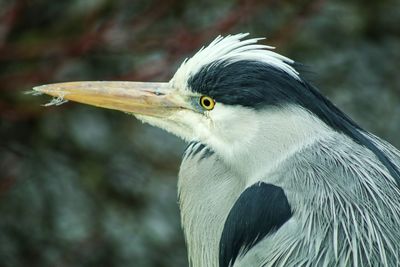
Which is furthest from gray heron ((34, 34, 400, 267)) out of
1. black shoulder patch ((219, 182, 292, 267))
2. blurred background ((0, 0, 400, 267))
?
blurred background ((0, 0, 400, 267))

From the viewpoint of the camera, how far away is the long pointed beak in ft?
9.58

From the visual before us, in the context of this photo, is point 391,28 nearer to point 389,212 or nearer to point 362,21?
point 362,21

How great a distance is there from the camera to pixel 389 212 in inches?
101

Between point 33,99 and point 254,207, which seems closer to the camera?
point 254,207

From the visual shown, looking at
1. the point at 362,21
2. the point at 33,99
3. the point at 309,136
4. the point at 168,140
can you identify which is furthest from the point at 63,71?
the point at 309,136

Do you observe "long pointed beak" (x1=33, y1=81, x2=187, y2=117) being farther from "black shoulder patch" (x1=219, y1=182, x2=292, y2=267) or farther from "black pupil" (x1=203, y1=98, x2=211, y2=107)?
"black shoulder patch" (x1=219, y1=182, x2=292, y2=267)

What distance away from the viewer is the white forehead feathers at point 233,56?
276cm

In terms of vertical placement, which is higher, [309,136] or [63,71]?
[63,71]

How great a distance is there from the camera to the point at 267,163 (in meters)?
2.72

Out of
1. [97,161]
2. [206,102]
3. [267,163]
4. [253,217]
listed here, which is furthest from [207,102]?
[97,161]

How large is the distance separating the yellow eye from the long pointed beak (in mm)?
77

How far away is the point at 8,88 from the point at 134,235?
1268 mm

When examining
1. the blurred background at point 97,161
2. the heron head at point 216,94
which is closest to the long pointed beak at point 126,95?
the heron head at point 216,94

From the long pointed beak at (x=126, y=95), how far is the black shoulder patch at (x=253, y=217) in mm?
400
